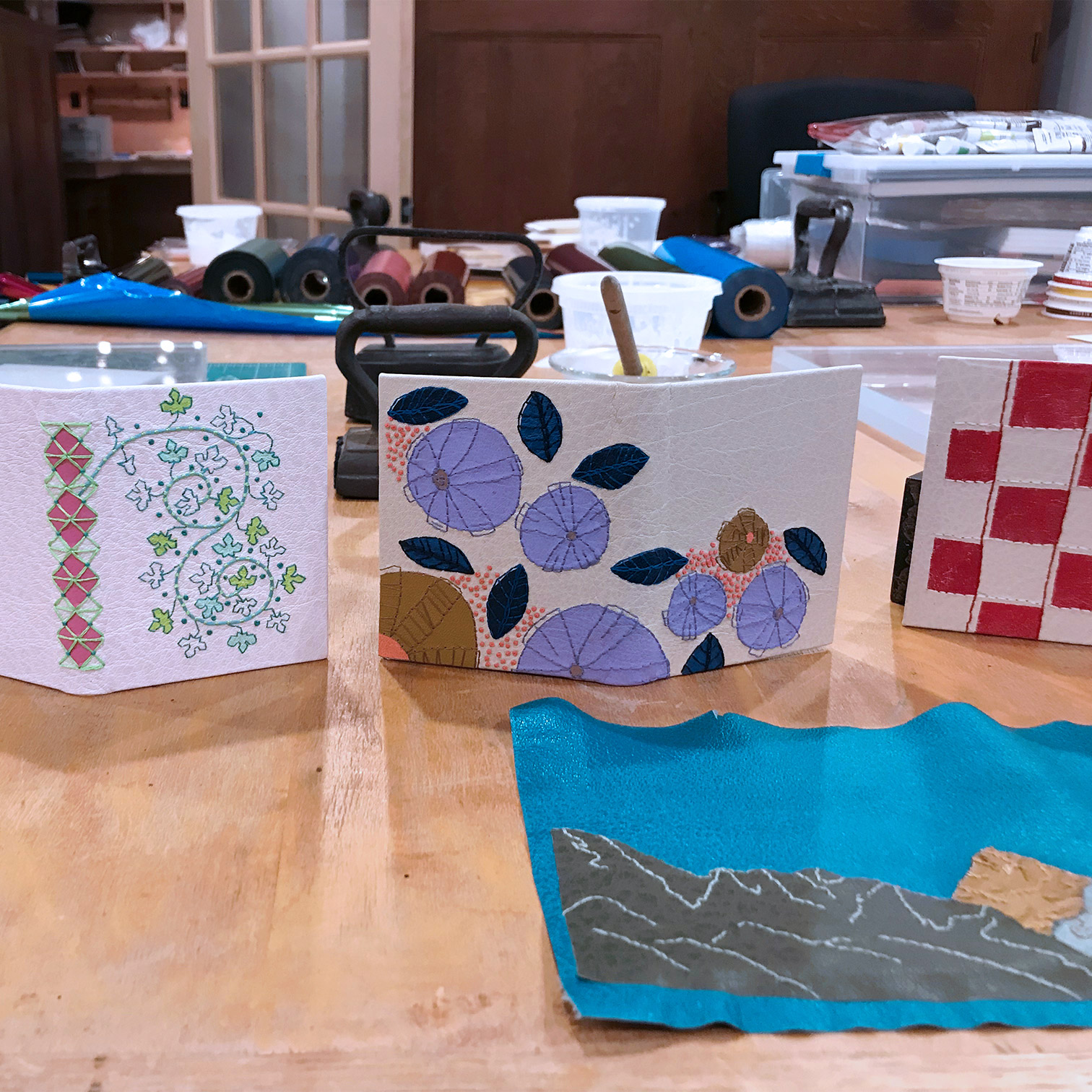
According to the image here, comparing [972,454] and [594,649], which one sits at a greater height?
[972,454]

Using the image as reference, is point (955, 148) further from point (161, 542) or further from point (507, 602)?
point (161, 542)

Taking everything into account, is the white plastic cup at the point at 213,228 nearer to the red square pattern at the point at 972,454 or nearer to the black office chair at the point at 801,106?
the black office chair at the point at 801,106

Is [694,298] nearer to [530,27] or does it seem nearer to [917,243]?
[917,243]

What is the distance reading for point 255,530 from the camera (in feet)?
1.89

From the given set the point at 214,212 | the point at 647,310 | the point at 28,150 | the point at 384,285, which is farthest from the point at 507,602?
the point at 28,150

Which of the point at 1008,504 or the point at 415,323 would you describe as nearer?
the point at 1008,504

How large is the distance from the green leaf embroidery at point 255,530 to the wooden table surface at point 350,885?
8 cm

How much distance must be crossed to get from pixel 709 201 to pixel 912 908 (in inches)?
Result: 140

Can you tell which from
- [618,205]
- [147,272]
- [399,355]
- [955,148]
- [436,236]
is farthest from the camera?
[618,205]

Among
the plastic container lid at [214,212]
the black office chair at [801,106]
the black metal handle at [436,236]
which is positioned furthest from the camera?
the black office chair at [801,106]

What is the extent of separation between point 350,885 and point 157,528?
0.22 m

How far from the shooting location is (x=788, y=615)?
2.13 ft

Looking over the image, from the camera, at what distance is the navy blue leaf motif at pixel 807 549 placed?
63 centimetres

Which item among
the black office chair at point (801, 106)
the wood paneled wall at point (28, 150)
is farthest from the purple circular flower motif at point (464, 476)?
the wood paneled wall at point (28, 150)
